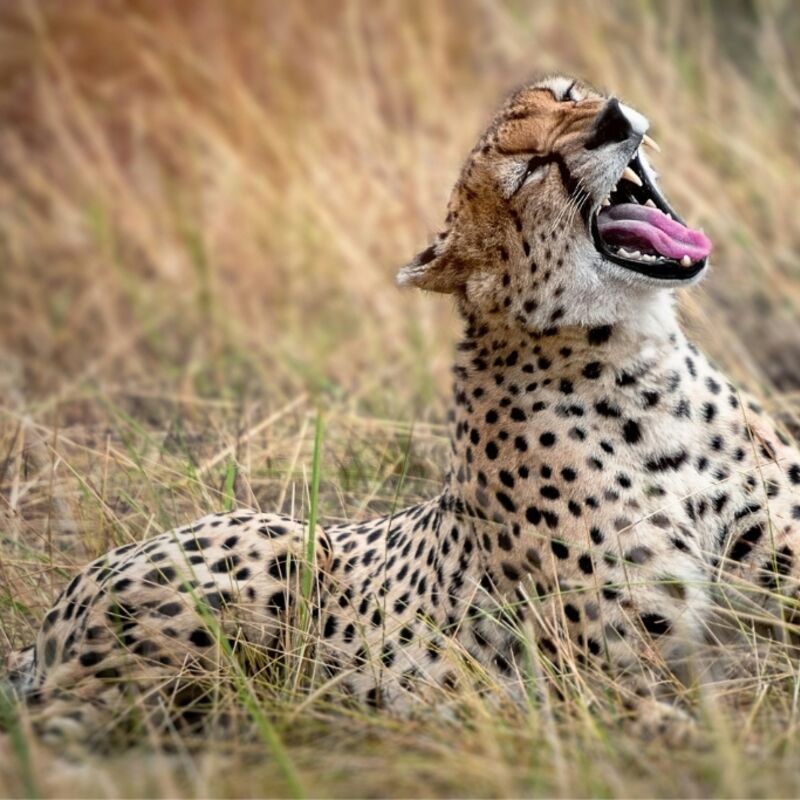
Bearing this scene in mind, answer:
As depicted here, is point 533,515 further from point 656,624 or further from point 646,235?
point 646,235

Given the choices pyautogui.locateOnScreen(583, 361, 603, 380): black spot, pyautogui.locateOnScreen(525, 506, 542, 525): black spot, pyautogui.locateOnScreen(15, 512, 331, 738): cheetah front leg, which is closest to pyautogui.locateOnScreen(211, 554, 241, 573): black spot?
pyautogui.locateOnScreen(15, 512, 331, 738): cheetah front leg

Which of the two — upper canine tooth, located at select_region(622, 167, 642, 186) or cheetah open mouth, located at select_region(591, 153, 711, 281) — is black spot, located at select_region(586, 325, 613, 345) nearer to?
cheetah open mouth, located at select_region(591, 153, 711, 281)

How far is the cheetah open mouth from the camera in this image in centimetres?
360

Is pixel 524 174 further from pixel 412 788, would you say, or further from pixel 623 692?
pixel 412 788

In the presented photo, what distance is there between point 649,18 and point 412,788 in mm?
5272

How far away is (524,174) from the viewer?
3.83 meters

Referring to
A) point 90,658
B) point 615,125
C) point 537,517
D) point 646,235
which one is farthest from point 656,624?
point 90,658

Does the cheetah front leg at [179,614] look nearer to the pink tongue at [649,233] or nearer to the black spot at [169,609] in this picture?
the black spot at [169,609]

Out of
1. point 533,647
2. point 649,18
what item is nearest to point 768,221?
point 649,18

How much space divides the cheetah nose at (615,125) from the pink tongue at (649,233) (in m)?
0.16

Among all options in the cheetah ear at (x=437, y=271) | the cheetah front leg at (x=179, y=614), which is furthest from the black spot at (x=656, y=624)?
the cheetah ear at (x=437, y=271)

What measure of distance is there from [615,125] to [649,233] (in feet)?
0.79

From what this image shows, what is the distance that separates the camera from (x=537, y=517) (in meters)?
3.61

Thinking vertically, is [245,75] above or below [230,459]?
above
